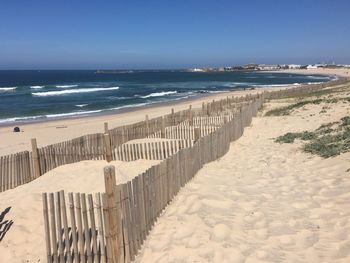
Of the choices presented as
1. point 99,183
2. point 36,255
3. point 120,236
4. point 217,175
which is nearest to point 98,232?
point 120,236

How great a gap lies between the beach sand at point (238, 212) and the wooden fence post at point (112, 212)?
43 cm

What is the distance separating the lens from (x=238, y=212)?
7.20 m

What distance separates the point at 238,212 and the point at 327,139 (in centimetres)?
563

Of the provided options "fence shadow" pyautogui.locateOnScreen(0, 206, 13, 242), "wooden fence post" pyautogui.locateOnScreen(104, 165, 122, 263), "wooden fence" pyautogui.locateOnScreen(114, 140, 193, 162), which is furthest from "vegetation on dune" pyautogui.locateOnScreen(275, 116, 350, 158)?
"fence shadow" pyautogui.locateOnScreen(0, 206, 13, 242)

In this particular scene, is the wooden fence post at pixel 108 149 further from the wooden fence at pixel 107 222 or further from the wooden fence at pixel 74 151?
the wooden fence at pixel 107 222

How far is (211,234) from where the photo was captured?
6.30 m

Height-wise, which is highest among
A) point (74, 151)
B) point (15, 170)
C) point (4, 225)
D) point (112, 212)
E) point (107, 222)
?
point (112, 212)

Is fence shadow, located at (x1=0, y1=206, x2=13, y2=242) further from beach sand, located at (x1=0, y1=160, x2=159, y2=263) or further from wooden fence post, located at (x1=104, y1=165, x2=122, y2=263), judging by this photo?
wooden fence post, located at (x1=104, y1=165, x2=122, y2=263)

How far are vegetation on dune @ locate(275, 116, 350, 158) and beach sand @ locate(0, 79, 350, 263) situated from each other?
0.34 meters

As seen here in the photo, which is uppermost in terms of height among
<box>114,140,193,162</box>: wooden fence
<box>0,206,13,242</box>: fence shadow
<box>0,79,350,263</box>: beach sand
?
<box>114,140,193,162</box>: wooden fence

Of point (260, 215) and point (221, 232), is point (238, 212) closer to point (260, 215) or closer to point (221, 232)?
point (260, 215)

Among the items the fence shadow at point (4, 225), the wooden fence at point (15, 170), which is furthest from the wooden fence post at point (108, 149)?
the fence shadow at point (4, 225)

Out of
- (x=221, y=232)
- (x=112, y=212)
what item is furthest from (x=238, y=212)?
(x=112, y=212)

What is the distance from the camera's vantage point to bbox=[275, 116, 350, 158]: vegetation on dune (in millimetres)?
10344
